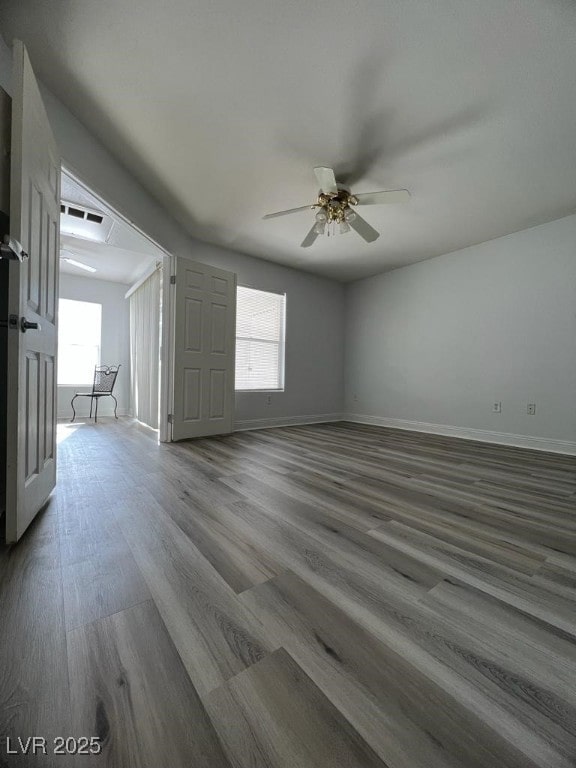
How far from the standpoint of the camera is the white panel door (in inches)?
143

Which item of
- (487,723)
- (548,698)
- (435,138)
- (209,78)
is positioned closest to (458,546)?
(548,698)

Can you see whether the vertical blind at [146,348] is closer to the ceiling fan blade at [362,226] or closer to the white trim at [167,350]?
the white trim at [167,350]

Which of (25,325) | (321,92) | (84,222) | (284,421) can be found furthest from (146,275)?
(25,325)

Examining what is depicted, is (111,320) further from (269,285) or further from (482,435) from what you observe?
(482,435)

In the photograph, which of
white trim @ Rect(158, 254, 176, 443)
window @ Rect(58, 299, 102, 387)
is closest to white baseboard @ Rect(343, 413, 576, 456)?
white trim @ Rect(158, 254, 176, 443)

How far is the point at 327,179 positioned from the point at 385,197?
0.51 m

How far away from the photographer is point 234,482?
218 centimetres

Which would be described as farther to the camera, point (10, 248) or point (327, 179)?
point (327, 179)

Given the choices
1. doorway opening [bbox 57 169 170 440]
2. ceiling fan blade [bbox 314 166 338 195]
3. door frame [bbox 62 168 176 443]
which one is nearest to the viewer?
ceiling fan blade [bbox 314 166 338 195]

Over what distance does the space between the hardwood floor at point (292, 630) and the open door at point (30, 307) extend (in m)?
0.27

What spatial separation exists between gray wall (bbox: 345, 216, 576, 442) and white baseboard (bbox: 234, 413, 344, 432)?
0.58m

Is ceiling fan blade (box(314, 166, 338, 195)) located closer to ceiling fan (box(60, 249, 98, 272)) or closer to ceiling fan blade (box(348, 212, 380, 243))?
ceiling fan blade (box(348, 212, 380, 243))

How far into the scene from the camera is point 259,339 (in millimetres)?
4895

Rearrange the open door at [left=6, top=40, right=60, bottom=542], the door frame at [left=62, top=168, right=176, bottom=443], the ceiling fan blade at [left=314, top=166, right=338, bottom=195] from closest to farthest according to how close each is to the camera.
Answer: the open door at [left=6, top=40, right=60, bottom=542], the ceiling fan blade at [left=314, top=166, right=338, bottom=195], the door frame at [left=62, top=168, right=176, bottom=443]
